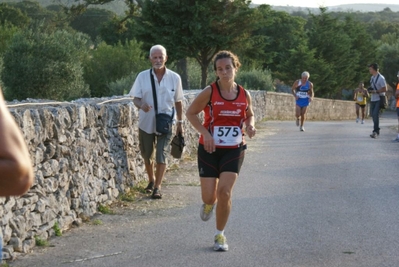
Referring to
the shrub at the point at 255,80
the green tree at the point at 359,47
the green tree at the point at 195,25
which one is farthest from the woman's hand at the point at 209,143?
the green tree at the point at 359,47

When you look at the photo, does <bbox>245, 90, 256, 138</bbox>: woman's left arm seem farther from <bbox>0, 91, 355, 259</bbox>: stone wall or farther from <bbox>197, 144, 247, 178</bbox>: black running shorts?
<bbox>0, 91, 355, 259</bbox>: stone wall

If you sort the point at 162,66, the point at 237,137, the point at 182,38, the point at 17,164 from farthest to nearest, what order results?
the point at 182,38
the point at 162,66
the point at 237,137
the point at 17,164

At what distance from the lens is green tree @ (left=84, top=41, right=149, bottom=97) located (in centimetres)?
4366

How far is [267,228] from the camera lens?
8164 millimetres

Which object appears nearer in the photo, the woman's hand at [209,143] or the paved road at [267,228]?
the paved road at [267,228]

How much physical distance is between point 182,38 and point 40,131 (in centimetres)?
2522

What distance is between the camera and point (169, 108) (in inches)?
402

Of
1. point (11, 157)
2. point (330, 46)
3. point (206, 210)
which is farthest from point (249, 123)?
point (330, 46)

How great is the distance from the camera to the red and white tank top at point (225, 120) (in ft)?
23.5

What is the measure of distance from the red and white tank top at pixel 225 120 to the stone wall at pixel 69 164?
1.53 meters

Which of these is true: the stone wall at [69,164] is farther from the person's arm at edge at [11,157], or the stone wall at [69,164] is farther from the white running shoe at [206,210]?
the person's arm at edge at [11,157]

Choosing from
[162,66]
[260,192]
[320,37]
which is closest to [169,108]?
[162,66]

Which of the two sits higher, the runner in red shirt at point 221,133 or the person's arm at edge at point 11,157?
the person's arm at edge at point 11,157

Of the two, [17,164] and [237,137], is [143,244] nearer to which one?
[237,137]
